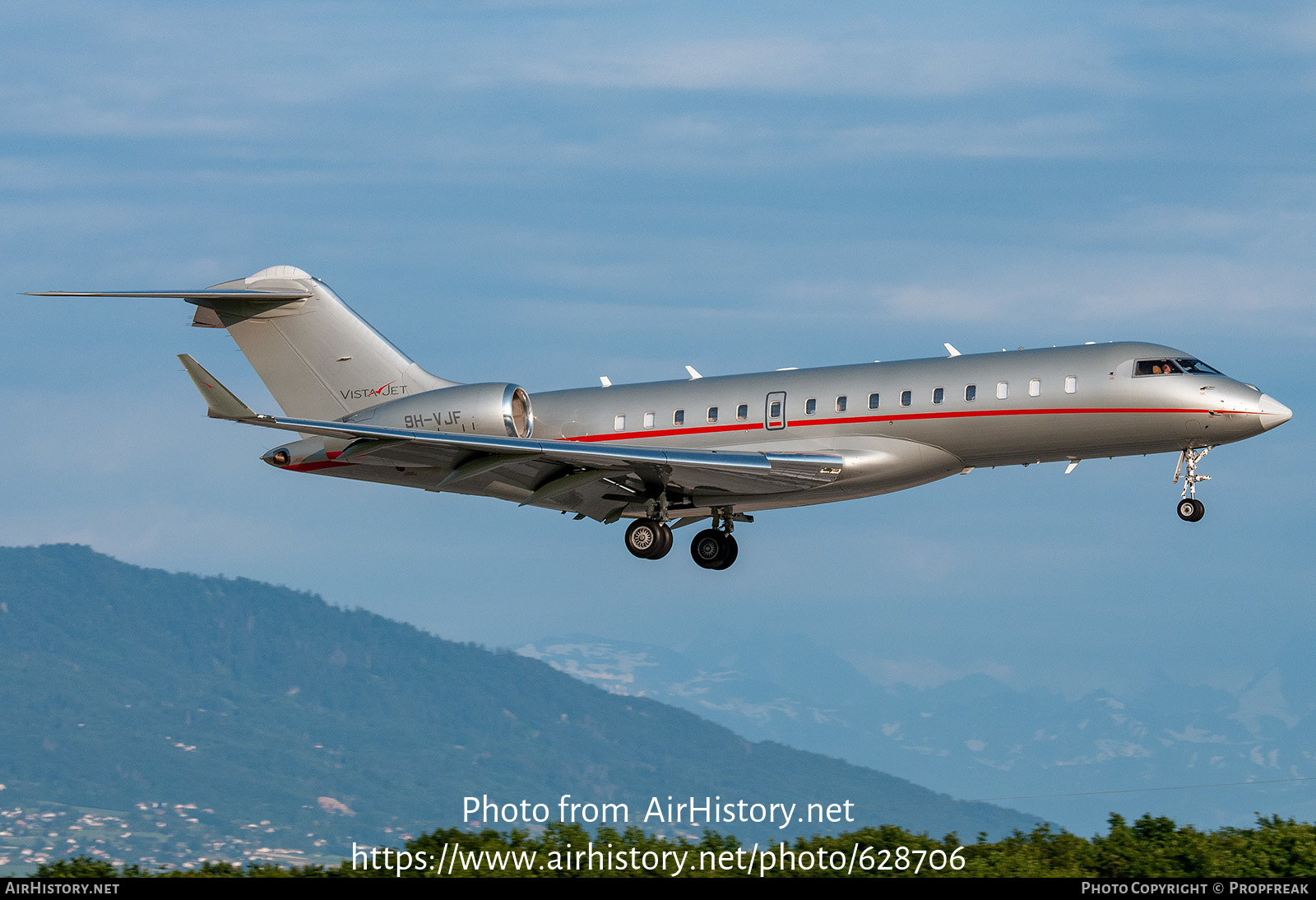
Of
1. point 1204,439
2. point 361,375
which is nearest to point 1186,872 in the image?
point 1204,439

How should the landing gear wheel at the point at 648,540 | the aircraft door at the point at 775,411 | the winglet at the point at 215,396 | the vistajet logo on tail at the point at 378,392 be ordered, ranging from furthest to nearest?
the vistajet logo on tail at the point at 378,392, the landing gear wheel at the point at 648,540, the aircraft door at the point at 775,411, the winglet at the point at 215,396

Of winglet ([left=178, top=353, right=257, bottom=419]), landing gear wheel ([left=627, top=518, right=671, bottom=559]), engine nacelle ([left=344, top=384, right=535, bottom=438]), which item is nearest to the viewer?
winglet ([left=178, top=353, right=257, bottom=419])

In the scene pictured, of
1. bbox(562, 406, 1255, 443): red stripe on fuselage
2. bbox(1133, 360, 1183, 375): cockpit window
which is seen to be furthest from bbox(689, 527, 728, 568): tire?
bbox(1133, 360, 1183, 375): cockpit window

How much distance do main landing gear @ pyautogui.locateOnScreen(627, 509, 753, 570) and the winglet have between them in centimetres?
754

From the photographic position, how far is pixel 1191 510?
2647 centimetres

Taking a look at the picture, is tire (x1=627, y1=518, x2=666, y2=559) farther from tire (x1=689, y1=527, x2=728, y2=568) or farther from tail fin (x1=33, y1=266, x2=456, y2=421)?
tail fin (x1=33, y1=266, x2=456, y2=421)

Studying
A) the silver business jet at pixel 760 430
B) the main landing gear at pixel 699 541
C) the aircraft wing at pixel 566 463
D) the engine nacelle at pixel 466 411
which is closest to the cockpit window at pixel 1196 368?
the silver business jet at pixel 760 430

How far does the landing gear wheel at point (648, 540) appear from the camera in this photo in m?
29.0

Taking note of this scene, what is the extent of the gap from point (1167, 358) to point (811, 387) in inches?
230

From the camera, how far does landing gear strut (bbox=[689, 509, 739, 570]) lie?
98.3 feet

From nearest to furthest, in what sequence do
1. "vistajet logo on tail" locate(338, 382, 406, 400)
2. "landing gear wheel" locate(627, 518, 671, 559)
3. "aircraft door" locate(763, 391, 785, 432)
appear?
"aircraft door" locate(763, 391, 785, 432) → "landing gear wheel" locate(627, 518, 671, 559) → "vistajet logo on tail" locate(338, 382, 406, 400)

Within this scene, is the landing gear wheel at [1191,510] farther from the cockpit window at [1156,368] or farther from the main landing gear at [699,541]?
the main landing gear at [699,541]

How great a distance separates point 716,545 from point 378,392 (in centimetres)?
757

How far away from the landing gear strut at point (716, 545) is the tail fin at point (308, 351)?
6.17 m
